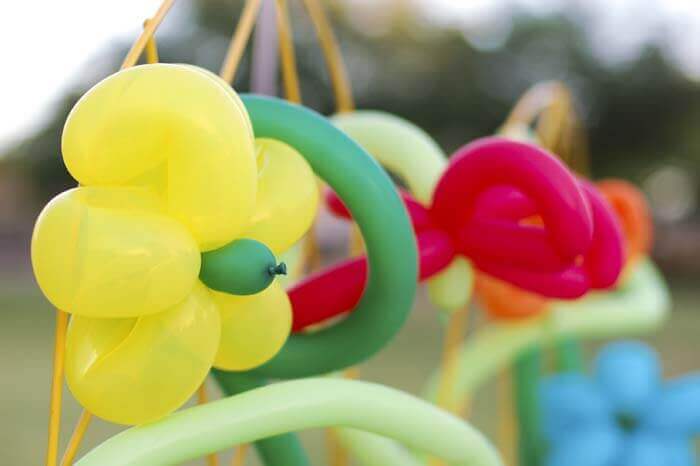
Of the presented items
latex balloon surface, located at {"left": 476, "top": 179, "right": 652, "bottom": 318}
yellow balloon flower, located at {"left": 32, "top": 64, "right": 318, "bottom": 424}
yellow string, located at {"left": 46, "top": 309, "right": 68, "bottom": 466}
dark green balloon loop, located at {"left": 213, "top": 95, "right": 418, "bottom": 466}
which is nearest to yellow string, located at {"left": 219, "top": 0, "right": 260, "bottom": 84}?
dark green balloon loop, located at {"left": 213, "top": 95, "right": 418, "bottom": 466}

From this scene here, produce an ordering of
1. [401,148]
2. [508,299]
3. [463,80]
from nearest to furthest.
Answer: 1. [401,148]
2. [508,299]
3. [463,80]

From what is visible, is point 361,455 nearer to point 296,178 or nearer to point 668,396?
point 296,178

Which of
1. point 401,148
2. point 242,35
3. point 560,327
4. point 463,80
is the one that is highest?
point 242,35

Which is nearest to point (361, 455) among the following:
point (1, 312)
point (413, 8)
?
point (1, 312)

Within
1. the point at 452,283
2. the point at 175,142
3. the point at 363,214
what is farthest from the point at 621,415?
the point at 175,142

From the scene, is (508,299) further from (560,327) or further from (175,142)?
(175,142)

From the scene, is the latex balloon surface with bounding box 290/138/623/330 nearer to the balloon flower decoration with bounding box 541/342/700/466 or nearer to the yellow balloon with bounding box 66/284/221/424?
the yellow balloon with bounding box 66/284/221/424

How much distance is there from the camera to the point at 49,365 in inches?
223

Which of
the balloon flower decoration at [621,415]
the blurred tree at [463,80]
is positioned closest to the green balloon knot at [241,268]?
the balloon flower decoration at [621,415]

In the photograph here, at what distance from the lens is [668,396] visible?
91.1 inches

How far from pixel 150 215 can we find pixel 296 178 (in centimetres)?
23

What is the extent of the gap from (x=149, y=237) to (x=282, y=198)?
0.22m

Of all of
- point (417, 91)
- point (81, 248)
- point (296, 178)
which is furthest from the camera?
point (417, 91)

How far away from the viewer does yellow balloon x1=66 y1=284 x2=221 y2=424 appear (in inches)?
Answer: 44.6
